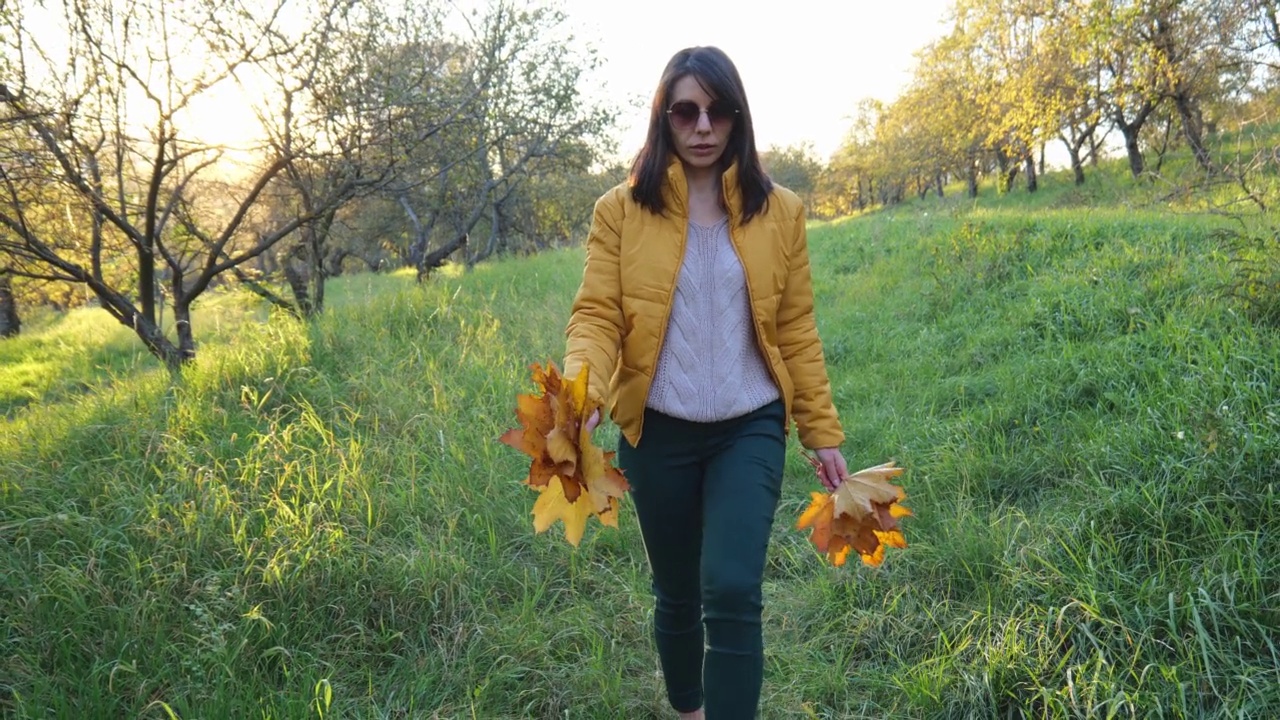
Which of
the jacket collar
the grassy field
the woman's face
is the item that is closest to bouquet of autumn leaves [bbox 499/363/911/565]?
the jacket collar

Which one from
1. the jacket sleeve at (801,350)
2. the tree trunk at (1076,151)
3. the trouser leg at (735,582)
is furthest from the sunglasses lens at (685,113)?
the tree trunk at (1076,151)

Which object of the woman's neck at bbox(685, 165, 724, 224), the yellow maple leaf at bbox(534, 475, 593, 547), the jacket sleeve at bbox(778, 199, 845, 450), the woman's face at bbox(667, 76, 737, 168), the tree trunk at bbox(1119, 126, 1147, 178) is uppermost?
the tree trunk at bbox(1119, 126, 1147, 178)

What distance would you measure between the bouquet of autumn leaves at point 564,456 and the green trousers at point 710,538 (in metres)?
0.29

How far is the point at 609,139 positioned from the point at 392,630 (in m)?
11.9

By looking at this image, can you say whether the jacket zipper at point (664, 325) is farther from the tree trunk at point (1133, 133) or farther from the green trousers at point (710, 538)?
the tree trunk at point (1133, 133)

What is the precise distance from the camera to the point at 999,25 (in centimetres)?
1656

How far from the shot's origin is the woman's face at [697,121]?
1896 mm

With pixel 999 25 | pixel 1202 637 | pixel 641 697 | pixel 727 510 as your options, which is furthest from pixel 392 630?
pixel 999 25

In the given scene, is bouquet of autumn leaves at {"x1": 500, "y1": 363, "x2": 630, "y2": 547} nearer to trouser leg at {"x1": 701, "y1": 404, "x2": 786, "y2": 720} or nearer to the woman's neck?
trouser leg at {"x1": 701, "y1": 404, "x2": 786, "y2": 720}

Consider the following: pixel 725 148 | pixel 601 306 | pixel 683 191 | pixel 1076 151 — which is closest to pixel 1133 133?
pixel 1076 151

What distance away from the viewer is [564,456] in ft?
4.83

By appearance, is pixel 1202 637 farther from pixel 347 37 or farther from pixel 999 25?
pixel 999 25

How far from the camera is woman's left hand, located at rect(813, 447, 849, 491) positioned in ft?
6.54

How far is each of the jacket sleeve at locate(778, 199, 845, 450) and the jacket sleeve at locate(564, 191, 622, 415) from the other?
0.49 m
